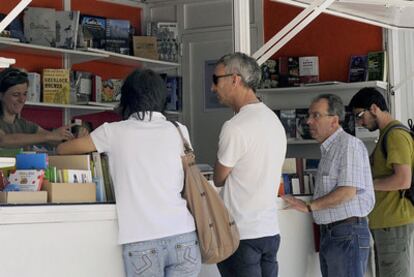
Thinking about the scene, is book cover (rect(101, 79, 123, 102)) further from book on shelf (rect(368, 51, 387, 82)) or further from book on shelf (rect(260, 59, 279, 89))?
book on shelf (rect(368, 51, 387, 82))

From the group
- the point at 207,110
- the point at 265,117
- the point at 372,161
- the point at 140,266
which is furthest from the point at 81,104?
the point at 140,266

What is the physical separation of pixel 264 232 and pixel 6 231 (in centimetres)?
128

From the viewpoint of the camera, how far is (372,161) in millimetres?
5848

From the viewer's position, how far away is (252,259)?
413cm

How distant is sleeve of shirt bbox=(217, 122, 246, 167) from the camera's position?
412 centimetres

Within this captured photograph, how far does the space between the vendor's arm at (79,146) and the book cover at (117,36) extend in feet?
14.3

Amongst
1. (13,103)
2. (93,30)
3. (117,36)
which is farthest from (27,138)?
(117,36)

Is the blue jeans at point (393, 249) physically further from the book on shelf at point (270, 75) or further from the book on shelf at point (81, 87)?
the book on shelf at point (81, 87)

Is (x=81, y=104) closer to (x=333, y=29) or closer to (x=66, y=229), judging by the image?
(x=333, y=29)

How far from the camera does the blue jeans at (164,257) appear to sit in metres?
3.57

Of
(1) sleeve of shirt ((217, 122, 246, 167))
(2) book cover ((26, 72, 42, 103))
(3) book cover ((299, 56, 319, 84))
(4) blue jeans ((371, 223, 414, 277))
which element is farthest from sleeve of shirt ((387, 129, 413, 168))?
(2) book cover ((26, 72, 42, 103))

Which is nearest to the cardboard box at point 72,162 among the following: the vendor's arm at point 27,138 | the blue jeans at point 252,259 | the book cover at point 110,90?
the blue jeans at point 252,259

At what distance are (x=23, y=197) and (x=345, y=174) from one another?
6.69ft

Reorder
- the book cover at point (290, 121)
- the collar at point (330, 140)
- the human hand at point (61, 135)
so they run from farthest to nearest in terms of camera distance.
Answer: the book cover at point (290, 121) < the human hand at point (61, 135) < the collar at point (330, 140)
